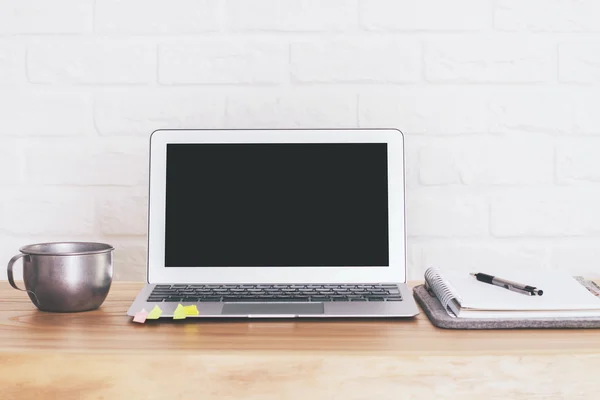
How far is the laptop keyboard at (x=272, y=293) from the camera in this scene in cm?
90

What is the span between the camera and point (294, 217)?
38.6 inches

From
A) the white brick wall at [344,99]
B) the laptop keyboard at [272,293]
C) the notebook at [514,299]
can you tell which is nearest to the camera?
the notebook at [514,299]

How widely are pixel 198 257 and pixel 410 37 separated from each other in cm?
62

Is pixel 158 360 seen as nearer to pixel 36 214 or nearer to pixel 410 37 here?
pixel 36 214

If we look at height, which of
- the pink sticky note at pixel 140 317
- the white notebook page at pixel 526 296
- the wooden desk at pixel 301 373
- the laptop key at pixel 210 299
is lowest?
the wooden desk at pixel 301 373

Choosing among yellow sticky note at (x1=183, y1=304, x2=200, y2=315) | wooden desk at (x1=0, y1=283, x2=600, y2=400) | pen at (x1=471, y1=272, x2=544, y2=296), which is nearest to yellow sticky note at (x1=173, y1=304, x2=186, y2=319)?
yellow sticky note at (x1=183, y1=304, x2=200, y2=315)

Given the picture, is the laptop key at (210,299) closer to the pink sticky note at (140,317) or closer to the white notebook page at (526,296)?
the pink sticky note at (140,317)

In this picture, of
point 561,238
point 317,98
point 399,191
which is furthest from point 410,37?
A: point 561,238

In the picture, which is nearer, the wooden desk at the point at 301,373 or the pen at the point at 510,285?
the wooden desk at the point at 301,373

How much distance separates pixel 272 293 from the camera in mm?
931

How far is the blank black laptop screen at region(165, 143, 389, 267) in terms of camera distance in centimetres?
97

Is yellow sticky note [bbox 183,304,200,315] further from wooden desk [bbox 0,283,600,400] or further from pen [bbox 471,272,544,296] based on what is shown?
pen [bbox 471,272,544,296]

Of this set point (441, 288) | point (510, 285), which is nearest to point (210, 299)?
point (441, 288)

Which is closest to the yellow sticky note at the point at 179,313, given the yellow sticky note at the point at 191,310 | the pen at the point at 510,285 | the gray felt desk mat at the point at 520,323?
the yellow sticky note at the point at 191,310
